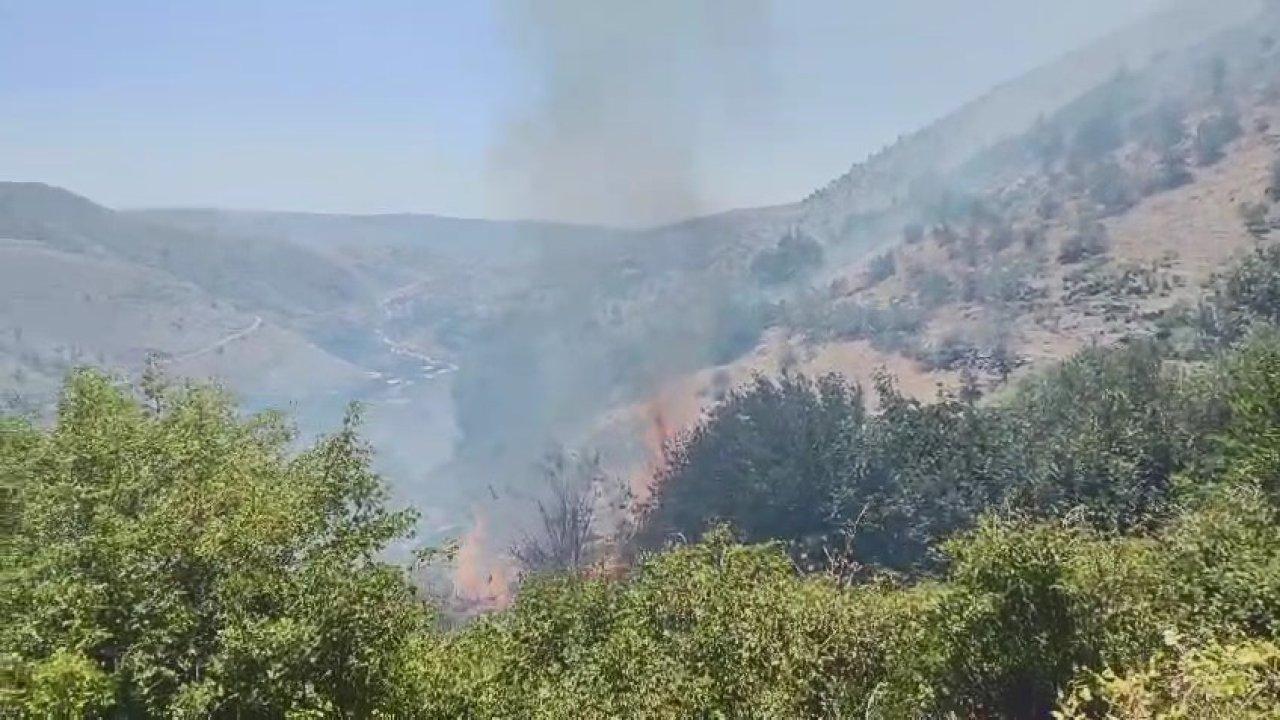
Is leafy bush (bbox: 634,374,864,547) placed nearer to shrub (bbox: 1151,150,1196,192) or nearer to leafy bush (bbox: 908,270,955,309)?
leafy bush (bbox: 908,270,955,309)

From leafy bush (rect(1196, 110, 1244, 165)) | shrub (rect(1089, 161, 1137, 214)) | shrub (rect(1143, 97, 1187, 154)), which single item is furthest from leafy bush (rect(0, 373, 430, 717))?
shrub (rect(1143, 97, 1187, 154))

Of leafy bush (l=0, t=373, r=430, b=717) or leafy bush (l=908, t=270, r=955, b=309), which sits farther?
leafy bush (l=908, t=270, r=955, b=309)

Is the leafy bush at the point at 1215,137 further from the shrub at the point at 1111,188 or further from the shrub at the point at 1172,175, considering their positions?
the shrub at the point at 1111,188

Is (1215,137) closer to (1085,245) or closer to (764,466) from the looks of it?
(1085,245)

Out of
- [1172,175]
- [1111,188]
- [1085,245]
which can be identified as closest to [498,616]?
[1085,245]

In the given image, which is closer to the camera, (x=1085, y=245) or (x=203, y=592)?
(x=203, y=592)

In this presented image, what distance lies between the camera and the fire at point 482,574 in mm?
86688

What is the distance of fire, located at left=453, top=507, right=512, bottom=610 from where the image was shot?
8669cm

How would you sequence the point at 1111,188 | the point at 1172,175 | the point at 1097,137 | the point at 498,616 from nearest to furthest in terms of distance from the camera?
the point at 498,616 < the point at 1172,175 < the point at 1111,188 < the point at 1097,137

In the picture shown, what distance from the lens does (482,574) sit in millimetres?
101312

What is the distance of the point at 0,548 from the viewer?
19.0 meters

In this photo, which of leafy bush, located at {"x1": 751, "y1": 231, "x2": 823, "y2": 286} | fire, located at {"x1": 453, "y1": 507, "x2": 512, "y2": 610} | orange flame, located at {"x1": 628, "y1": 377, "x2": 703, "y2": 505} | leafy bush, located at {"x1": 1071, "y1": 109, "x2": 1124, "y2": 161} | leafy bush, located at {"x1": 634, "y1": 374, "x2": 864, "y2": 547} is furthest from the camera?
leafy bush, located at {"x1": 751, "y1": 231, "x2": 823, "y2": 286}

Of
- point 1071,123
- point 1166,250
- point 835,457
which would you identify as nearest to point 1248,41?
point 1071,123

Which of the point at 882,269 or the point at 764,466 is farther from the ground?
the point at 882,269
